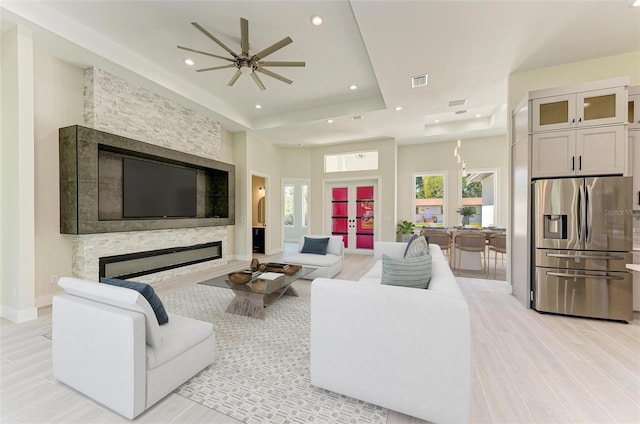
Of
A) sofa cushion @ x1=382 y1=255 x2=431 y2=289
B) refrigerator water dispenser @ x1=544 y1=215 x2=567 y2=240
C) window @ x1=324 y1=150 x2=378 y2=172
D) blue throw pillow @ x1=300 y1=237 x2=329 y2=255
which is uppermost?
window @ x1=324 y1=150 x2=378 y2=172

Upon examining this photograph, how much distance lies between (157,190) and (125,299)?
12.0 ft

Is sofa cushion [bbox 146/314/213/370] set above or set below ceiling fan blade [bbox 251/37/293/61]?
below

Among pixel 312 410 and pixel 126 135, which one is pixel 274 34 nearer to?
pixel 126 135

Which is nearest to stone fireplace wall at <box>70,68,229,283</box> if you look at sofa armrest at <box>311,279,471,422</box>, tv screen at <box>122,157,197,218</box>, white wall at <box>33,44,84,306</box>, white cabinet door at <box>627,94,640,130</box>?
white wall at <box>33,44,84,306</box>

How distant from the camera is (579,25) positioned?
2.87 meters

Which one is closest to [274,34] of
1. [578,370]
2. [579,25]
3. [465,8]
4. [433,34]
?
[433,34]

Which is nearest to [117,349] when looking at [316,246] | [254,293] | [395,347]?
[254,293]

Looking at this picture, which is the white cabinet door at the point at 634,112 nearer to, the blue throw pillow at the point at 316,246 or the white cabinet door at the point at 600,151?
the white cabinet door at the point at 600,151

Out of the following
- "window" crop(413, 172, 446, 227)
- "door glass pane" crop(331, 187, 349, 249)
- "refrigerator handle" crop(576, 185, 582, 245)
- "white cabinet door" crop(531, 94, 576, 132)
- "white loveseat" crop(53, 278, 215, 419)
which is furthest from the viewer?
"door glass pane" crop(331, 187, 349, 249)

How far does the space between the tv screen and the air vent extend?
4.60 m

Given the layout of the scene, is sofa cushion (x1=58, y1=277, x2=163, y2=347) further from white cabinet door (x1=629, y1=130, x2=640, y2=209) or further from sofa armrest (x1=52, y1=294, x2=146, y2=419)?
white cabinet door (x1=629, y1=130, x2=640, y2=209)

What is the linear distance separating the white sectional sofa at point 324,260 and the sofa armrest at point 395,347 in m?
2.51

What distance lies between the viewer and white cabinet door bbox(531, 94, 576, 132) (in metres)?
3.17

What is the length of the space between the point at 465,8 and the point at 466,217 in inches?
202
